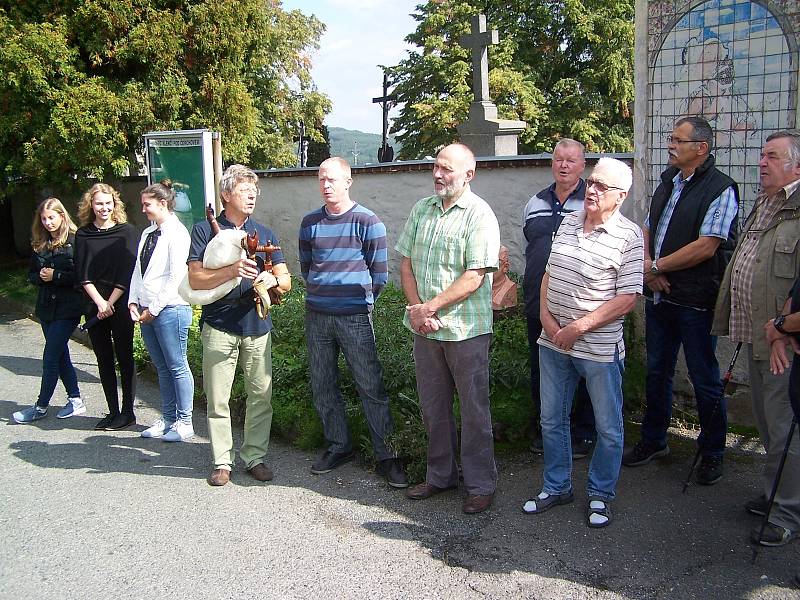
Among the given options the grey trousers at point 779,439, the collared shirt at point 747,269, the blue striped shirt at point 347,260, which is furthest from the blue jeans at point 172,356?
the grey trousers at point 779,439

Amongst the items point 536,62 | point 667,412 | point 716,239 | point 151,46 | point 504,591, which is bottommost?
point 504,591

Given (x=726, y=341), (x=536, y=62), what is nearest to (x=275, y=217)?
(x=726, y=341)

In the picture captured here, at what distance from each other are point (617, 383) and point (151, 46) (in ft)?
30.0

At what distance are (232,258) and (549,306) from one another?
6.21 ft

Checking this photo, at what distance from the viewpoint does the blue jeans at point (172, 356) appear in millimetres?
5664

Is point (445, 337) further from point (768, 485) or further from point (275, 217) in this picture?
point (275, 217)

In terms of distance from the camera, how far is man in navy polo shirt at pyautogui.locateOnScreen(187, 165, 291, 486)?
4.72 meters

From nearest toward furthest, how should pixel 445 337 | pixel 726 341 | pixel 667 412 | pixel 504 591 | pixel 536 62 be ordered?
pixel 504 591, pixel 445 337, pixel 667 412, pixel 726 341, pixel 536 62

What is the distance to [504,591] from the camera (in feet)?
11.8

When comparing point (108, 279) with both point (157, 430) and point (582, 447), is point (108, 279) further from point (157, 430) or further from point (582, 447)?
point (582, 447)

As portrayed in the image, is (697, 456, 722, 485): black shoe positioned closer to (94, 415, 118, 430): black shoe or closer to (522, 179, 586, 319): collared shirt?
(522, 179, 586, 319): collared shirt

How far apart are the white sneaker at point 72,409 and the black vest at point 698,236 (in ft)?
15.6

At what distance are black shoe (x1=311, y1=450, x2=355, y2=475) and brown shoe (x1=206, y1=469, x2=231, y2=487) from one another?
0.55 m

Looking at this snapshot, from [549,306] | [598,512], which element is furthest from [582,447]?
[549,306]
